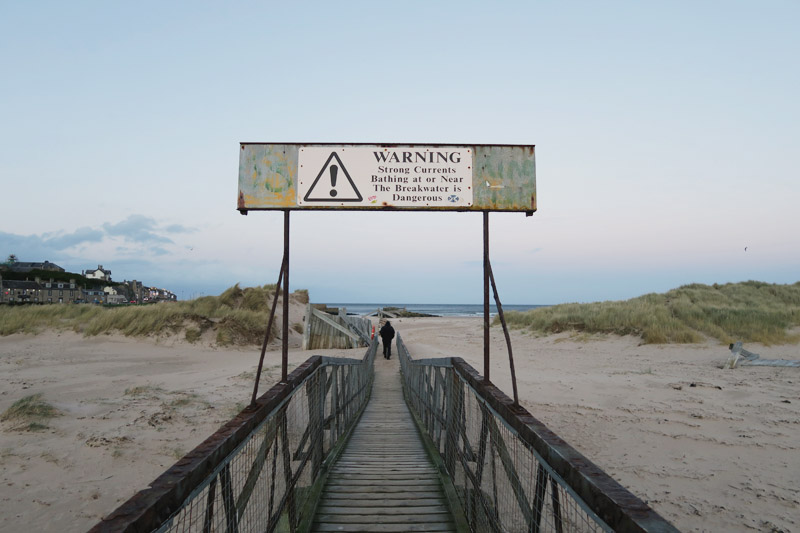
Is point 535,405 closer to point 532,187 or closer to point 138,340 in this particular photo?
point 532,187

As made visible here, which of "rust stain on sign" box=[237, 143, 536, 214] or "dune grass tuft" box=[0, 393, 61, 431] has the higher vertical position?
"rust stain on sign" box=[237, 143, 536, 214]

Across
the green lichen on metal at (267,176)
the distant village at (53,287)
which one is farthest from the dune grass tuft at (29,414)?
the distant village at (53,287)

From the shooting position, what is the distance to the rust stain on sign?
4031 millimetres

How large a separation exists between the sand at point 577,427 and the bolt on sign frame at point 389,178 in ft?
8.66

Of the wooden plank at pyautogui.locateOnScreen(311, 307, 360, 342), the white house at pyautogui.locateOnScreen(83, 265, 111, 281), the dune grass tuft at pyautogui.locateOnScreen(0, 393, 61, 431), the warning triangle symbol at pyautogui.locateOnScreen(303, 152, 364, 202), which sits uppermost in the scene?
the white house at pyautogui.locateOnScreen(83, 265, 111, 281)

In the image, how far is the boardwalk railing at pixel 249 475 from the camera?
1521 mm

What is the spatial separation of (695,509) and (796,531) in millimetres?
711

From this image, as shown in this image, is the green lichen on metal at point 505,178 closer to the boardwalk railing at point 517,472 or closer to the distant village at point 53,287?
the boardwalk railing at point 517,472

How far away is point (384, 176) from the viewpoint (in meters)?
4.06

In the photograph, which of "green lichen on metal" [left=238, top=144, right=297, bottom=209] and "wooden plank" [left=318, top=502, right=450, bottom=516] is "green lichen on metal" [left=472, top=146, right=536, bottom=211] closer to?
"green lichen on metal" [left=238, top=144, right=297, bottom=209]

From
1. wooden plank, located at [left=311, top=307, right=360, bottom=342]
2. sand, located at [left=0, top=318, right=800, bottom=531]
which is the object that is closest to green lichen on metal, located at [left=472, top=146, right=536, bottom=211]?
sand, located at [left=0, top=318, right=800, bottom=531]

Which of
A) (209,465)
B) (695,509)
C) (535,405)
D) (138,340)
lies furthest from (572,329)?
(209,465)

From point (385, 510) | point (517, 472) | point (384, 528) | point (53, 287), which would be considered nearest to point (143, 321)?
point (385, 510)

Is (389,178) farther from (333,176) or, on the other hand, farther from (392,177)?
(333,176)
